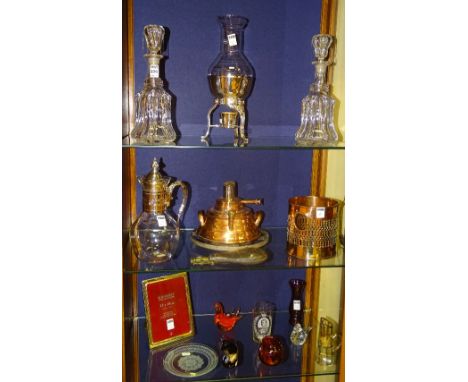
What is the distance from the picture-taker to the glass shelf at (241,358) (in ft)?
5.43

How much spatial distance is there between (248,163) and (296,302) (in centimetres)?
58

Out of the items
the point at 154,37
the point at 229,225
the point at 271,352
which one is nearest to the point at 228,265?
the point at 229,225

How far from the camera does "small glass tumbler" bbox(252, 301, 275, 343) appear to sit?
1812mm

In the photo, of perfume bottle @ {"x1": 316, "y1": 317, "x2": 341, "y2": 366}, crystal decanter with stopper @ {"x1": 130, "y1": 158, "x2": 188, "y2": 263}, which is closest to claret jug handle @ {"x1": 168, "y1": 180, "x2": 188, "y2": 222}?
crystal decanter with stopper @ {"x1": 130, "y1": 158, "x2": 188, "y2": 263}

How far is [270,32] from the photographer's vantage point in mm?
1849

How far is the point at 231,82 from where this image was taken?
164 centimetres

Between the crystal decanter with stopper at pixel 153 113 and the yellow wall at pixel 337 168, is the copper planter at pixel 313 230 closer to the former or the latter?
the yellow wall at pixel 337 168

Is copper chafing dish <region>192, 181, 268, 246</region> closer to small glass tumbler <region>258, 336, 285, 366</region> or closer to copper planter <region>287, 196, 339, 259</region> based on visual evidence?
copper planter <region>287, 196, 339, 259</region>

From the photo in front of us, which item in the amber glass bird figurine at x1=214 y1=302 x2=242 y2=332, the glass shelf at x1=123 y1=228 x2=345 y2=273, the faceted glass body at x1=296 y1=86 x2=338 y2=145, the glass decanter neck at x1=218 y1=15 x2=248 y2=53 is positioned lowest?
the amber glass bird figurine at x1=214 y1=302 x2=242 y2=332

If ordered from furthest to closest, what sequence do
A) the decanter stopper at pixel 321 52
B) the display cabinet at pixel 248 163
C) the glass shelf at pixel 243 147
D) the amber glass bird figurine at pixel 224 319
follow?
the amber glass bird figurine at pixel 224 319 → the display cabinet at pixel 248 163 → the decanter stopper at pixel 321 52 → the glass shelf at pixel 243 147

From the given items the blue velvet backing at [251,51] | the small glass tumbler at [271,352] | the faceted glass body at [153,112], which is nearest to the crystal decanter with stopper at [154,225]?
the faceted glass body at [153,112]

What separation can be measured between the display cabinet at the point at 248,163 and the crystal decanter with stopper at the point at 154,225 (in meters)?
0.06

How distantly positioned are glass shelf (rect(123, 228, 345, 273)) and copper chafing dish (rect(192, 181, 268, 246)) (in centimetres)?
4
